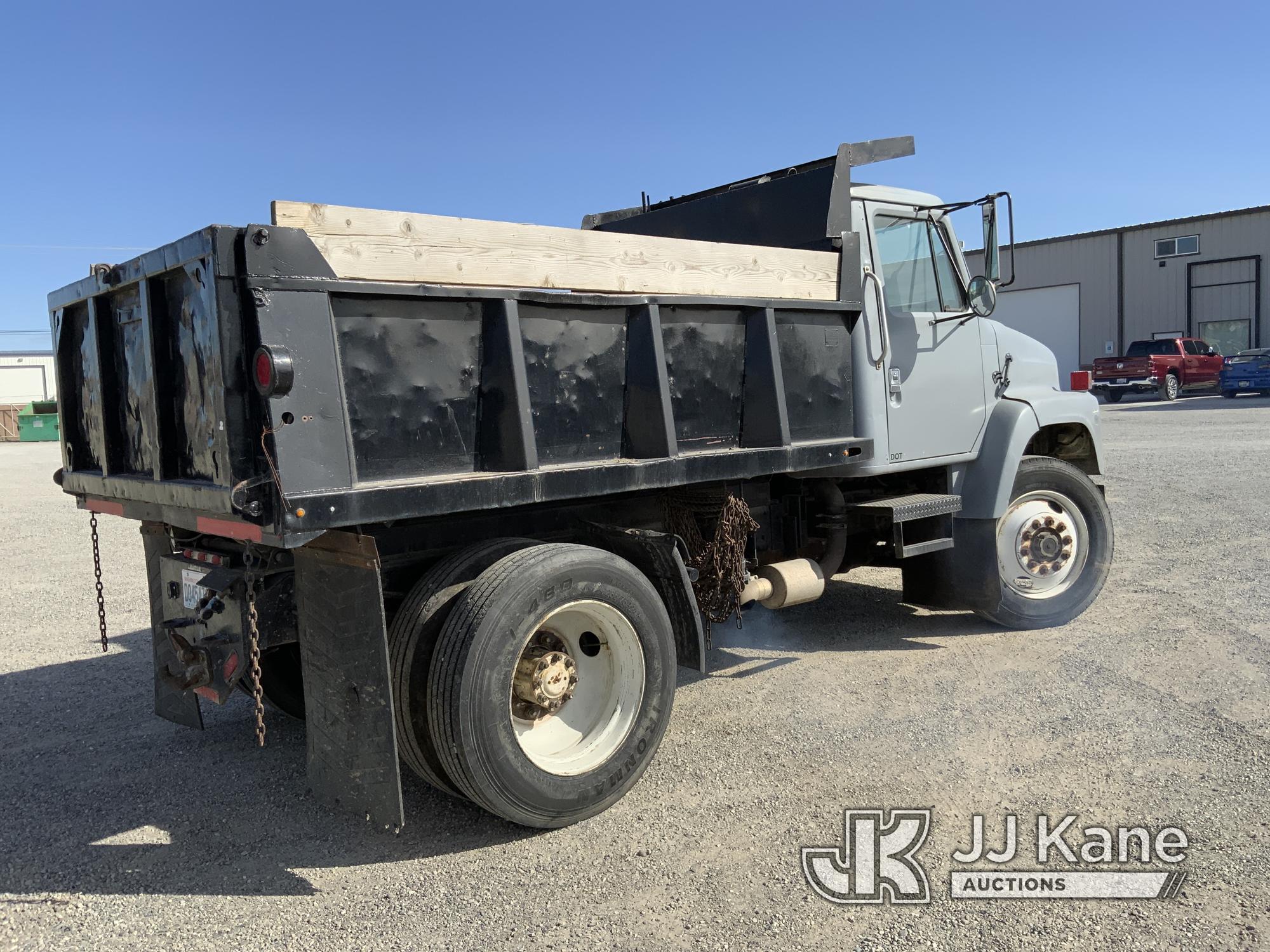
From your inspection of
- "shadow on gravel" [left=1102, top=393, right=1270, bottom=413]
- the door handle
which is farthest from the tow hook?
"shadow on gravel" [left=1102, top=393, right=1270, bottom=413]

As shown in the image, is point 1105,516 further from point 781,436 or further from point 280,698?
point 280,698

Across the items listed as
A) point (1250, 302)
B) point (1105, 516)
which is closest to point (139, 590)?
point (1105, 516)

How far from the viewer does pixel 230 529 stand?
3.52 metres

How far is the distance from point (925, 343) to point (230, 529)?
3945 mm

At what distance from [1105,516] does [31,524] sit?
12172 millimetres

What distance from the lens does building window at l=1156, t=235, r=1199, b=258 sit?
34.5 m

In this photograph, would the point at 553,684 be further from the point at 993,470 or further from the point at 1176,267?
the point at 1176,267

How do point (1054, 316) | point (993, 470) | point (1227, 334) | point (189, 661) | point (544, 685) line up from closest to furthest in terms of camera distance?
1. point (189, 661)
2. point (544, 685)
3. point (993, 470)
4. point (1227, 334)
5. point (1054, 316)

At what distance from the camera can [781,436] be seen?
4.79 meters

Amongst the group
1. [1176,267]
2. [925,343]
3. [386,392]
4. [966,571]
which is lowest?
[966,571]

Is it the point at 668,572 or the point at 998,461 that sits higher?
the point at 998,461

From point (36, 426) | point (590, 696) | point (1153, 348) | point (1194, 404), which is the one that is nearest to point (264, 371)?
point (590, 696)

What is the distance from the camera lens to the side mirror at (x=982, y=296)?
19.2 ft

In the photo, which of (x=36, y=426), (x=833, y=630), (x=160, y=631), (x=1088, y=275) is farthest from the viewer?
(x=1088, y=275)
